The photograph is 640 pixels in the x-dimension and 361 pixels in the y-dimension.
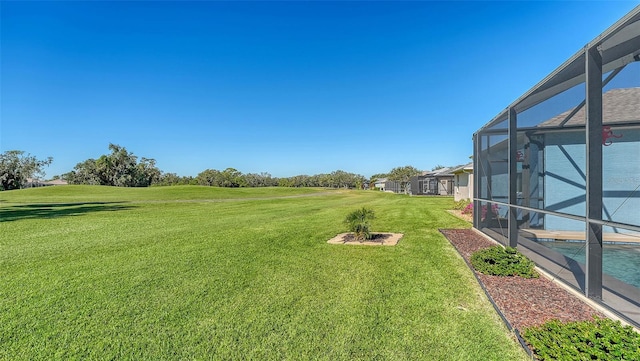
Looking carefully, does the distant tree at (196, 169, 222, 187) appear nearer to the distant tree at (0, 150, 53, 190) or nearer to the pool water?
the distant tree at (0, 150, 53, 190)

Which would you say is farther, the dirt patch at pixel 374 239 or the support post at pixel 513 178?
the dirt patch at pixel 374 239

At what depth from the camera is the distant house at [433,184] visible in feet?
94.5

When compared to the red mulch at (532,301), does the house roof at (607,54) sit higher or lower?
higher

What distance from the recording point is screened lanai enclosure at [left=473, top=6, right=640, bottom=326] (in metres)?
3.05

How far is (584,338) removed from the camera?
6.80ft

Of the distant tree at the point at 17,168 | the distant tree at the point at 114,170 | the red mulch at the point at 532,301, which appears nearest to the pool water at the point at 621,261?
the red mulch at the point at 532,301

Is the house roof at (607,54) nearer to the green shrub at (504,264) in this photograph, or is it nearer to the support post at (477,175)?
the green shrub at (504,264)

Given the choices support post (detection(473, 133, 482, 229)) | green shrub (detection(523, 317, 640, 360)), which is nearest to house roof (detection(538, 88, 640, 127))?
green shrub (detection(523, 317, 640, 360))

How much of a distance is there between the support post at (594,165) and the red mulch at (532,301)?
1.15 ft

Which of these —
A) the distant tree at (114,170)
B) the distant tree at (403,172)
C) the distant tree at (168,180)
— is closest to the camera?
the distant tree at (114,170)

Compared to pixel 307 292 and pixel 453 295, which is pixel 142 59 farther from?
pixel 453 295

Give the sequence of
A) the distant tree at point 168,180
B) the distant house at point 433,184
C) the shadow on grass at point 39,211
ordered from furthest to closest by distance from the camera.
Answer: the distant tree at point 168,180, the distant house at point 433,184, the shadow on grass at point 39,211

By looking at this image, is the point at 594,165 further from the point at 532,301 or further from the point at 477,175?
the point at 477,175

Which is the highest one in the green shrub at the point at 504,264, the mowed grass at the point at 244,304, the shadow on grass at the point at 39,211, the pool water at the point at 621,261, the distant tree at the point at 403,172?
the distant tree at the point at 403,172
